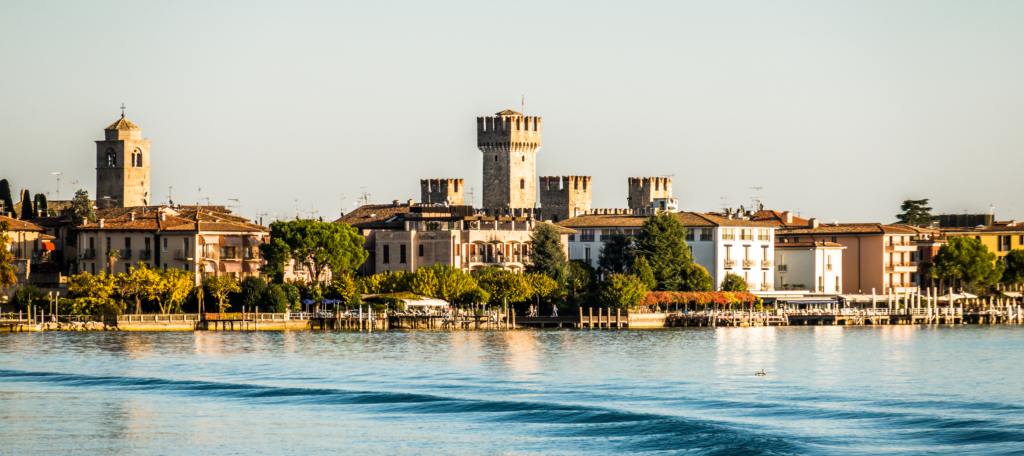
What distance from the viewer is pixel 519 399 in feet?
145

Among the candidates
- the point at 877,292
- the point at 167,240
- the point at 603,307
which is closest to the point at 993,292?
the point at 877,292

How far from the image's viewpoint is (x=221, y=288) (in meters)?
76.4

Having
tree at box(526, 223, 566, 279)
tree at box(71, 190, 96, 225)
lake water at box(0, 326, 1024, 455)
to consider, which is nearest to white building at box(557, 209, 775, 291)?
tree at box(526, 223, 566, 279)

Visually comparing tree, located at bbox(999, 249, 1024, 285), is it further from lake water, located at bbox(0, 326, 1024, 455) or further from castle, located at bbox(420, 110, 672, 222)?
lake water, located at bbox(0, 326, 1024, 455)

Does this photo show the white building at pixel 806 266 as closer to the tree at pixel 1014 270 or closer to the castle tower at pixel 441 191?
the tree at pixel 1014 270

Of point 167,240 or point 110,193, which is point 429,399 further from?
point 110,193

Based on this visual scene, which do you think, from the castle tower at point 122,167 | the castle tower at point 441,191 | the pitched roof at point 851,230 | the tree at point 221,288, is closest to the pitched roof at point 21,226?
the tree at point 221,288

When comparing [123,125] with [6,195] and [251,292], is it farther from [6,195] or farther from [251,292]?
[251,292]

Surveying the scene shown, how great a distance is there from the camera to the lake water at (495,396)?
36500 mm

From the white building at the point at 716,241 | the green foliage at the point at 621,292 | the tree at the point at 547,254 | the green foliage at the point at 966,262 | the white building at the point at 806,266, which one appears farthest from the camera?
the green foliage at the point at 966,262

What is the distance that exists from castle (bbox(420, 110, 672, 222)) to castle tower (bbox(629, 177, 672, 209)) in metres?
5.74

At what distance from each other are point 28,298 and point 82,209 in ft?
55.0

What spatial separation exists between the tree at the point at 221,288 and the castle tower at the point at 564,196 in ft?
129

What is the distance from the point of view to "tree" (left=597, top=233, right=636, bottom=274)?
3516 inches
